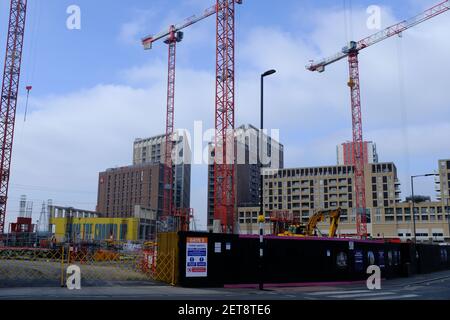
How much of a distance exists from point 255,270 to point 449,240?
115m

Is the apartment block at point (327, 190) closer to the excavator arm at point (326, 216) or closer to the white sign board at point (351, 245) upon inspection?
the excavator arm at point (326, 216)

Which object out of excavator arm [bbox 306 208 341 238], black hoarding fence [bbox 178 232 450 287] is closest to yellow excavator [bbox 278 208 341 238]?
excavator arm [bbox 306 208 341 238]

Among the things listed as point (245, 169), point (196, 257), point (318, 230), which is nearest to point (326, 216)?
point (318, 230)

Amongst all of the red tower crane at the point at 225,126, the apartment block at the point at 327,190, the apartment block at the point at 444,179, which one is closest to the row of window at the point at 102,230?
the apartment block at the point at 327,190

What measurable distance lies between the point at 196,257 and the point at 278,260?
512 centimetres

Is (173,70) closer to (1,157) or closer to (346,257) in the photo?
(1,157)

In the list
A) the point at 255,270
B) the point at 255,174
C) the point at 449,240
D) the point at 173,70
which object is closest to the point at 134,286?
the point at 255,270

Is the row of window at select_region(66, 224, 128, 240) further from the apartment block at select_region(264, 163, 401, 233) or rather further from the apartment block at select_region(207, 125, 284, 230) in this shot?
the apartment block at select_region(264, 163, 401, 233)

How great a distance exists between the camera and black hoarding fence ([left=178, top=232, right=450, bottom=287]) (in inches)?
871

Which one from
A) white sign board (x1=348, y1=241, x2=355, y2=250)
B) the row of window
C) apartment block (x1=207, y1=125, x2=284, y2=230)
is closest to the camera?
white sign board (x1=348, y1=241, x2=355, y2=250)

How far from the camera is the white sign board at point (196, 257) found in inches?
861

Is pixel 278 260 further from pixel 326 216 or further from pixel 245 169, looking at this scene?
pixel 245 169

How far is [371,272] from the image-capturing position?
2994cm

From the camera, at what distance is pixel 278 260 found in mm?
24812
